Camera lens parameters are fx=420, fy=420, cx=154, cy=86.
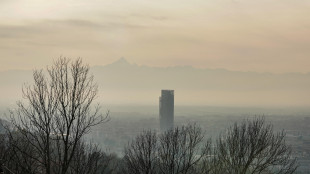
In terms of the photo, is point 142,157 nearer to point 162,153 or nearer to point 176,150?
point 176,150

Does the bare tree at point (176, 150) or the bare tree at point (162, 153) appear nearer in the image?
the bare tree at point (162, 153)

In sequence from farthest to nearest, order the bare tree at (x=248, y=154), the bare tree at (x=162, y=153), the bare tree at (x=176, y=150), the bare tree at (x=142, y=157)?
1. the bare tree at (x=248, y=154)
2. the bare tree at (x=176, y=150)
3. the bare tree at (x=162, y=153)
4. the bare tree at (x=142, y=157)

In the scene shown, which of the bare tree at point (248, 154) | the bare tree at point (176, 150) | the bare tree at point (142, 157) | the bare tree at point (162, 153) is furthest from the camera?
the bare tree at point (248, 154)

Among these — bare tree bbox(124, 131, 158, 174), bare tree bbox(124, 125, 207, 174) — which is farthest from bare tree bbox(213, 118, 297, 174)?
bare tree bbox(124, 131, 158, 174)

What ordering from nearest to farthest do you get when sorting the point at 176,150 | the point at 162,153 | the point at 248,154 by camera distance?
the point at 176,150 < the point at 162,153 < the point at 248,154

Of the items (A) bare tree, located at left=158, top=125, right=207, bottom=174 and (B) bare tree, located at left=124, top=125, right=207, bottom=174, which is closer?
(B) bare tree, located at left=124, top=125, right=207, bottom=174

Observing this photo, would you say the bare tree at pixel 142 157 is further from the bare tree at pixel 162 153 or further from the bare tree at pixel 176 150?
the bare tree at pixel 176 150

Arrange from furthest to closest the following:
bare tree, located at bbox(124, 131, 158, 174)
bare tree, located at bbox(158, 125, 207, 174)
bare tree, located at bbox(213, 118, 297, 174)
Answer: bare tree, located at bbox(213, 118, 297, 174) → bare tree, located at bbox(158, 125, 207, 174) → bare tree, located at bbox(124, 131, 158, 174)

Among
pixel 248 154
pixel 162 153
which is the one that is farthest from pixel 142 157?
pixel 248 154

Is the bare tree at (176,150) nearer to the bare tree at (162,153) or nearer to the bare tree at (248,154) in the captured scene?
the bare tree at (162,153)

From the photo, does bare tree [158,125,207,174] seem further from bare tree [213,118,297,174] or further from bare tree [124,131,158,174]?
bare tree [213,118,297,174]

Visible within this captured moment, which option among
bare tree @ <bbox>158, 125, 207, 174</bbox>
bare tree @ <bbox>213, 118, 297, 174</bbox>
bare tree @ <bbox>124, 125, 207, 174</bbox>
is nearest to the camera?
bare tree @ <bbox>124, 125, 207, 174</bbox>

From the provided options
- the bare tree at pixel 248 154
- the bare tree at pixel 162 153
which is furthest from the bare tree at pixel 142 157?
the bare tree at pixel 248 154

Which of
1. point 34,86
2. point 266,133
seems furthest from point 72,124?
point 266,133
